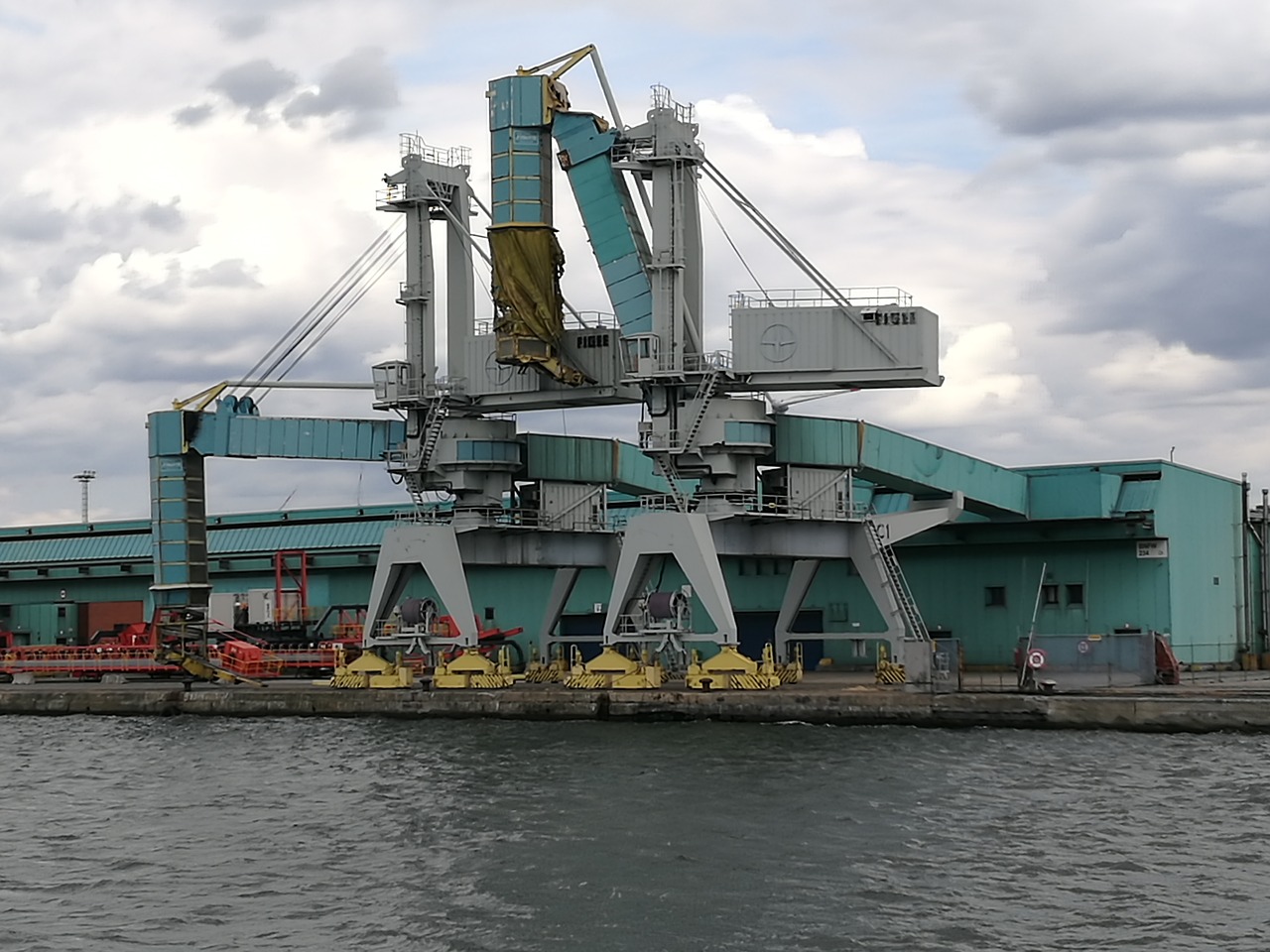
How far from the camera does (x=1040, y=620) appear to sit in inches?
2459

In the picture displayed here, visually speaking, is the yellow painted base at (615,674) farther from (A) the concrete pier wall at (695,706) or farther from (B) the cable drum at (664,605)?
(B) the cable drum at (664,605)

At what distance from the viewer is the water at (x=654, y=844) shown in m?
25.1

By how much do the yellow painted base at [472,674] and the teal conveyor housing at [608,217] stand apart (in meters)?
11.8

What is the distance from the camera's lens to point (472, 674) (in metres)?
56.2

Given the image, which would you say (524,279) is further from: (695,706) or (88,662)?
(88,662)

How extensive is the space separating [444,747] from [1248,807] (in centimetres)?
2114

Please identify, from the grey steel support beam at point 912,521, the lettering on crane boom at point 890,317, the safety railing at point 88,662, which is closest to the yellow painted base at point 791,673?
the grey steel support beam at point 912,521

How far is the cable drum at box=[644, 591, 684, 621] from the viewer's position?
52.9m

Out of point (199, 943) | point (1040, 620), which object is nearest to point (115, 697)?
point (1040, 620)

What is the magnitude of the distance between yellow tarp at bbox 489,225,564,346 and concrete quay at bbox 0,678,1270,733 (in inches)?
463

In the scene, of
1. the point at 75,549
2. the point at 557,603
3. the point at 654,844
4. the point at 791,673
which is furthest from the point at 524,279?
the point at 75,549

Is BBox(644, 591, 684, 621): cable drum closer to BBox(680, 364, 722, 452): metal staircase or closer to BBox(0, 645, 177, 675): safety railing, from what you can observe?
BBox(680, 364, 722, 452): metal staircase

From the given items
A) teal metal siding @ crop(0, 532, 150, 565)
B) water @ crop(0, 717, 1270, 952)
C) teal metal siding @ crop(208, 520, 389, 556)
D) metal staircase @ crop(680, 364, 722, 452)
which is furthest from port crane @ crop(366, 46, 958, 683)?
teal metal siding @ crop(0, 532, 150, 565)

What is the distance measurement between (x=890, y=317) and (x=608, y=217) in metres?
9.83
